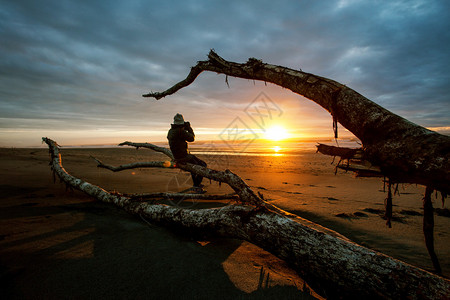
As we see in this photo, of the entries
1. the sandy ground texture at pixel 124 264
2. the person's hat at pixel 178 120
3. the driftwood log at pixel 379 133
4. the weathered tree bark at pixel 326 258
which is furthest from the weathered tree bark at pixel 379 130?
the person's hat at pixel 178 120

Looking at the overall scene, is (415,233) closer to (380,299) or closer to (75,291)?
(380,299)

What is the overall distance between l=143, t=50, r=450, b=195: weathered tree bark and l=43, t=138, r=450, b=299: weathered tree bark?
32.5 inches

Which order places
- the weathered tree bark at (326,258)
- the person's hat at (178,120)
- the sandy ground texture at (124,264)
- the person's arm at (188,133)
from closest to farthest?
the weathered tree bark at (326,258)
the sandy ground texture at (124,264)
the person's arm at (188,133)
the person's hat at (178,120)

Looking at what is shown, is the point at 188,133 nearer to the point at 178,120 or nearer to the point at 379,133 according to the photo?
the point at 178,120

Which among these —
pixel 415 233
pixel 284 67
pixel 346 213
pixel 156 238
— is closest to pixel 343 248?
pixel 284 67

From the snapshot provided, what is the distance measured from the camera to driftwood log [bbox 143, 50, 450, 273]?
5.57 feet

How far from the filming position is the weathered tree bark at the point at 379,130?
5.55 ft

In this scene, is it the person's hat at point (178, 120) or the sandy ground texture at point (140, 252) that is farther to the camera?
the person's hat at point (178, 120)

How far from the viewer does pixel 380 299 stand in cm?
161

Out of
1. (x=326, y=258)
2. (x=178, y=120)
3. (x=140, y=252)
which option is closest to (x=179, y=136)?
(x=178, y=120)

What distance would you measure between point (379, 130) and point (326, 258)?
1428 mm

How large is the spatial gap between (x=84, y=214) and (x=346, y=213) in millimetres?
6163

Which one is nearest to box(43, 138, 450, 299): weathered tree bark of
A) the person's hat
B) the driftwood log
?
the driftwood log

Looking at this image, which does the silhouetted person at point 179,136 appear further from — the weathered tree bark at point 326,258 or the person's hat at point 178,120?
the weathered tree bark at point 326,258
